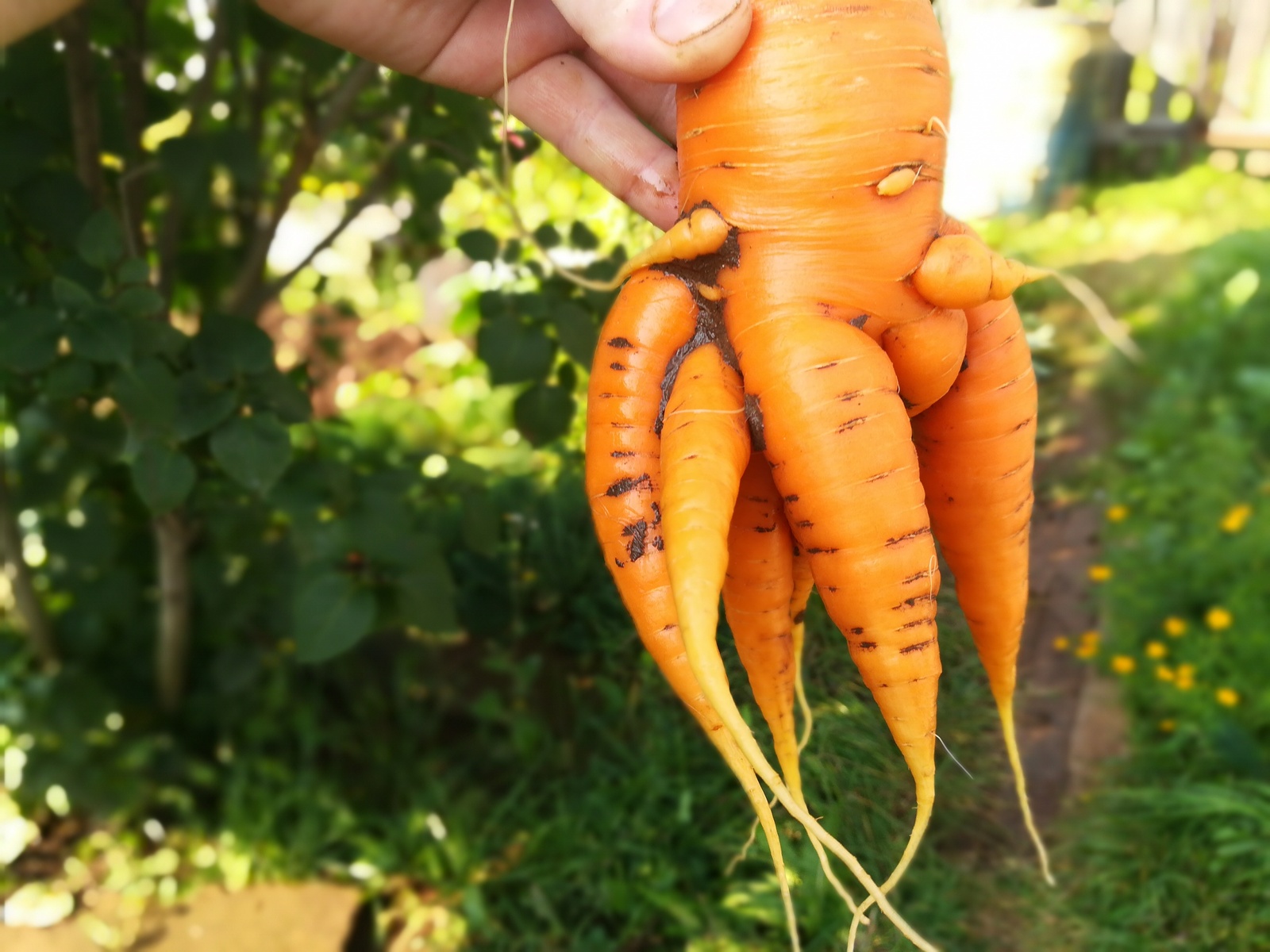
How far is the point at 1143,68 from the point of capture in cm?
655

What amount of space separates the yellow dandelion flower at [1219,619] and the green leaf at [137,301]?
86.7 inches

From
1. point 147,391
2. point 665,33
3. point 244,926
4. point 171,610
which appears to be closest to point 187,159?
point 147,391

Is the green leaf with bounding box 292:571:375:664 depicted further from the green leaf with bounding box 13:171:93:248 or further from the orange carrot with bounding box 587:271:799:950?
the orange carrot with bounding box 587:271:799:950

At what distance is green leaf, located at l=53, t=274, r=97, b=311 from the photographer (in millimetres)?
1302

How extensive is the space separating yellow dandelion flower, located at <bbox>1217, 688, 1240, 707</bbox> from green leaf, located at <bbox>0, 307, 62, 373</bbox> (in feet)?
7.35

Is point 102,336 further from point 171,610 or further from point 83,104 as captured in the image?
point 171,610

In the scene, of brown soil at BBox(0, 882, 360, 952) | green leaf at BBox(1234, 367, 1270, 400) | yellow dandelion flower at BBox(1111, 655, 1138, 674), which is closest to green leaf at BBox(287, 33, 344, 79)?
brown soil at BBox(0, 882, 360, 952)

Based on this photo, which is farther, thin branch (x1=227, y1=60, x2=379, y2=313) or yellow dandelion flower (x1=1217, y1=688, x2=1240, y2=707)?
yellow dandelion flower (x1=1217, y1=688, x2=1240, y2=707)

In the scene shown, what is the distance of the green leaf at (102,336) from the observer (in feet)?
4.31

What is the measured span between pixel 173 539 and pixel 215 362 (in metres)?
0.76

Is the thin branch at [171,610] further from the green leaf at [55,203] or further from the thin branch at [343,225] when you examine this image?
the green leaf at [55,203]

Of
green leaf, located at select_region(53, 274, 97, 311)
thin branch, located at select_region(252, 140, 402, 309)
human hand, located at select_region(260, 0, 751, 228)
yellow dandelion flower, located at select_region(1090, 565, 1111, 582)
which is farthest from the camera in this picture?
yellow dandelion flower, located at select_region(1090, 565, 1111, 582)

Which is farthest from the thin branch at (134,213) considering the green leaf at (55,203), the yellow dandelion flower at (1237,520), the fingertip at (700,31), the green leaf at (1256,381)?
the green leaf at (1256,381)

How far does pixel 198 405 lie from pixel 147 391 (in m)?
0.11
